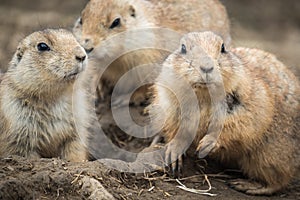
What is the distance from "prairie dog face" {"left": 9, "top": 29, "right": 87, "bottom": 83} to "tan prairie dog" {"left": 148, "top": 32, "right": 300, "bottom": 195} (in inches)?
35.8

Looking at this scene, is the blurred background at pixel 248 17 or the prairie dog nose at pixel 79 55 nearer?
the prairie dog nose at pixel 79 55

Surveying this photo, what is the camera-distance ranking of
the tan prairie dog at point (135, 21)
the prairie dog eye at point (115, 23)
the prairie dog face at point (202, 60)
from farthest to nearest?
1. the prairie dog eye at point (115, 23)
2. the tan prairie dog at point (135, 21)
3. the prairie dog face at point (202, 60)

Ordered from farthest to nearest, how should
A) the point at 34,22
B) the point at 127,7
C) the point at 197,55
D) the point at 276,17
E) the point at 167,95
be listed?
1. the point at 276,17
2. the point at 34,22
3. the point at 127,7
4. the point at 167,95
5. the point at 197,55

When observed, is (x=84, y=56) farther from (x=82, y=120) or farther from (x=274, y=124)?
(x=274, y=124)

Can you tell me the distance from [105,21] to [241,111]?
2.54m

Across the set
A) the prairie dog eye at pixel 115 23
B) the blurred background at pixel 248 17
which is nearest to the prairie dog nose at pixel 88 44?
the prairie dog eye at pixel 115 23

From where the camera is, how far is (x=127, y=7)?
8.64 meters

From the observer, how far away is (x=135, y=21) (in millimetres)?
8664

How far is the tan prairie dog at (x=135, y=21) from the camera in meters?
8.23

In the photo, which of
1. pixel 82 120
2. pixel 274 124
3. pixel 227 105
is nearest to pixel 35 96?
pixel 82 120

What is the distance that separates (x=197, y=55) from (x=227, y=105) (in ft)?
2.06

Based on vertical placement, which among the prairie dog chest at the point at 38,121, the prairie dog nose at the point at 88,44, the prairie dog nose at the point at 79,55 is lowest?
the prairie dog chest at the point at 38,121

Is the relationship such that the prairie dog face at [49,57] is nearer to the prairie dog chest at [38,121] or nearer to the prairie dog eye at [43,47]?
the prairie dog eye at [43,47]

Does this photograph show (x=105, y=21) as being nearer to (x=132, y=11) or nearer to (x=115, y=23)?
(x=115, y=23)
